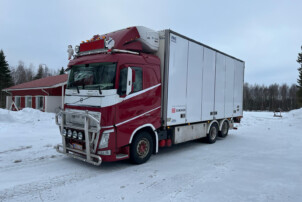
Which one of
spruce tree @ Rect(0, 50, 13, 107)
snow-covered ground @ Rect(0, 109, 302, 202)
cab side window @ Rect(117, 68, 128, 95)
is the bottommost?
snow-covered ground @ Rect(0, 109, 302, 202)

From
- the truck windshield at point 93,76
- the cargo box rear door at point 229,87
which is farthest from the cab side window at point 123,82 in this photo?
the cargo box rear door at point 229,87

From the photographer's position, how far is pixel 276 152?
26.6 feet

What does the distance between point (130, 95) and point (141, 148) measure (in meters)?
1.62

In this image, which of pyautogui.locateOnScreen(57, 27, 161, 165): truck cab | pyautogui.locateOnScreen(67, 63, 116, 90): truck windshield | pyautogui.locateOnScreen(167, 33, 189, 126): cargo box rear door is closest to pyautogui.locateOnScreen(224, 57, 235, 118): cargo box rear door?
pyautogui.locateOnScreen(167, 33, 189, 126): cargo box rear door

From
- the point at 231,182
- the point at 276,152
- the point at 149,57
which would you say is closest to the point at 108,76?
the point at 149,57

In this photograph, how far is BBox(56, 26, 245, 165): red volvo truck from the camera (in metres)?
5.30

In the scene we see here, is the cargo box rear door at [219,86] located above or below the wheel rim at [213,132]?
above

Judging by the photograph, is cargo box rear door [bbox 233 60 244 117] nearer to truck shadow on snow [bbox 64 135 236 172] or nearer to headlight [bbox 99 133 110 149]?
truck shadow on snow [bbox 64 135 236 172]

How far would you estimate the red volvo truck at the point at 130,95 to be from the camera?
530 cm

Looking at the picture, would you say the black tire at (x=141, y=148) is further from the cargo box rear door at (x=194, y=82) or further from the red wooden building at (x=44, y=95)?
the red wooden building at (x=44, y=95)

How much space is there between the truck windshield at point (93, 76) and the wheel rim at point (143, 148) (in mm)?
1870

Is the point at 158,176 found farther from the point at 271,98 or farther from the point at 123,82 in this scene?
the point at 271,98

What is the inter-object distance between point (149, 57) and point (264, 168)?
4592mm

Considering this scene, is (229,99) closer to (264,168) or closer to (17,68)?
(264,168)
